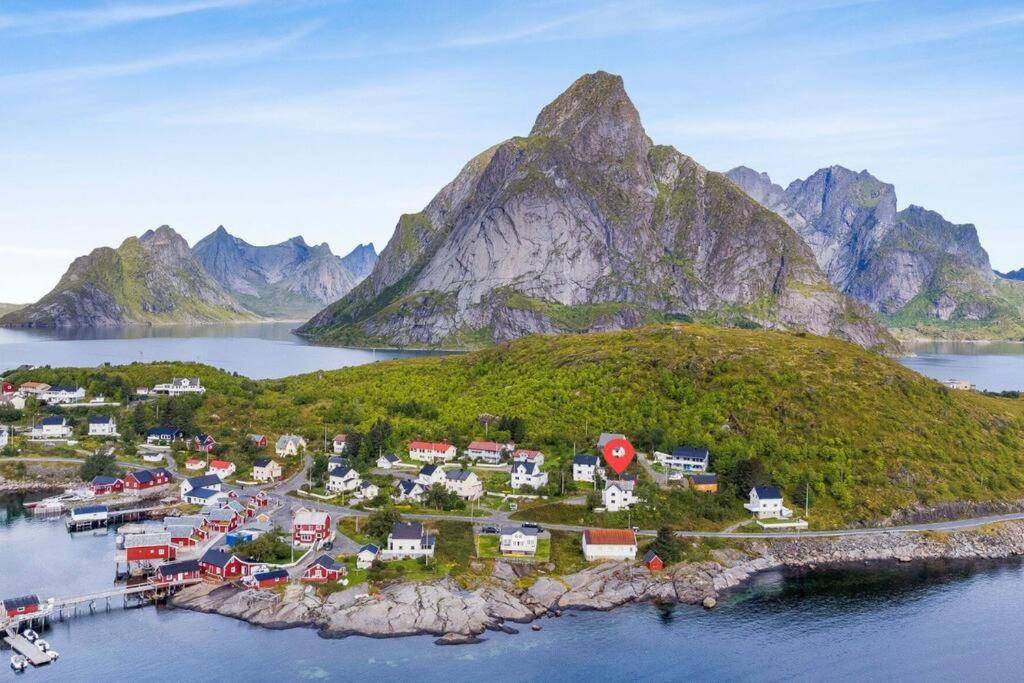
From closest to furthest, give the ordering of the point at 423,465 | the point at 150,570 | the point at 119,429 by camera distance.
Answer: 1. the point at 150,570
2. the point at 423,465
3. the point at 119,429

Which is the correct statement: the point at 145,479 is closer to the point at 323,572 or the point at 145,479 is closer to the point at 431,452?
the point at 431,452

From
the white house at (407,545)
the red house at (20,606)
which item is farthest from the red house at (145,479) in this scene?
the white house at (407,545)

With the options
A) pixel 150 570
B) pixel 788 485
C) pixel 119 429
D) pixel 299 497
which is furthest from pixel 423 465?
pixel 119 429

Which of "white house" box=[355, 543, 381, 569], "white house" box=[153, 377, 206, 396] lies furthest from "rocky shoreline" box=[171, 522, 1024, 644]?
"white house" box=[153, 377, 206, 396]

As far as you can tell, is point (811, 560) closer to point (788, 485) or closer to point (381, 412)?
point (788, 485)

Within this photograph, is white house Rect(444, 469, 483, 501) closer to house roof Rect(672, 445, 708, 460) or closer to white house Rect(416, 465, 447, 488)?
white house Rect(416, 465, 447, 488)

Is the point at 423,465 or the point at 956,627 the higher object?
the point at 423,465
